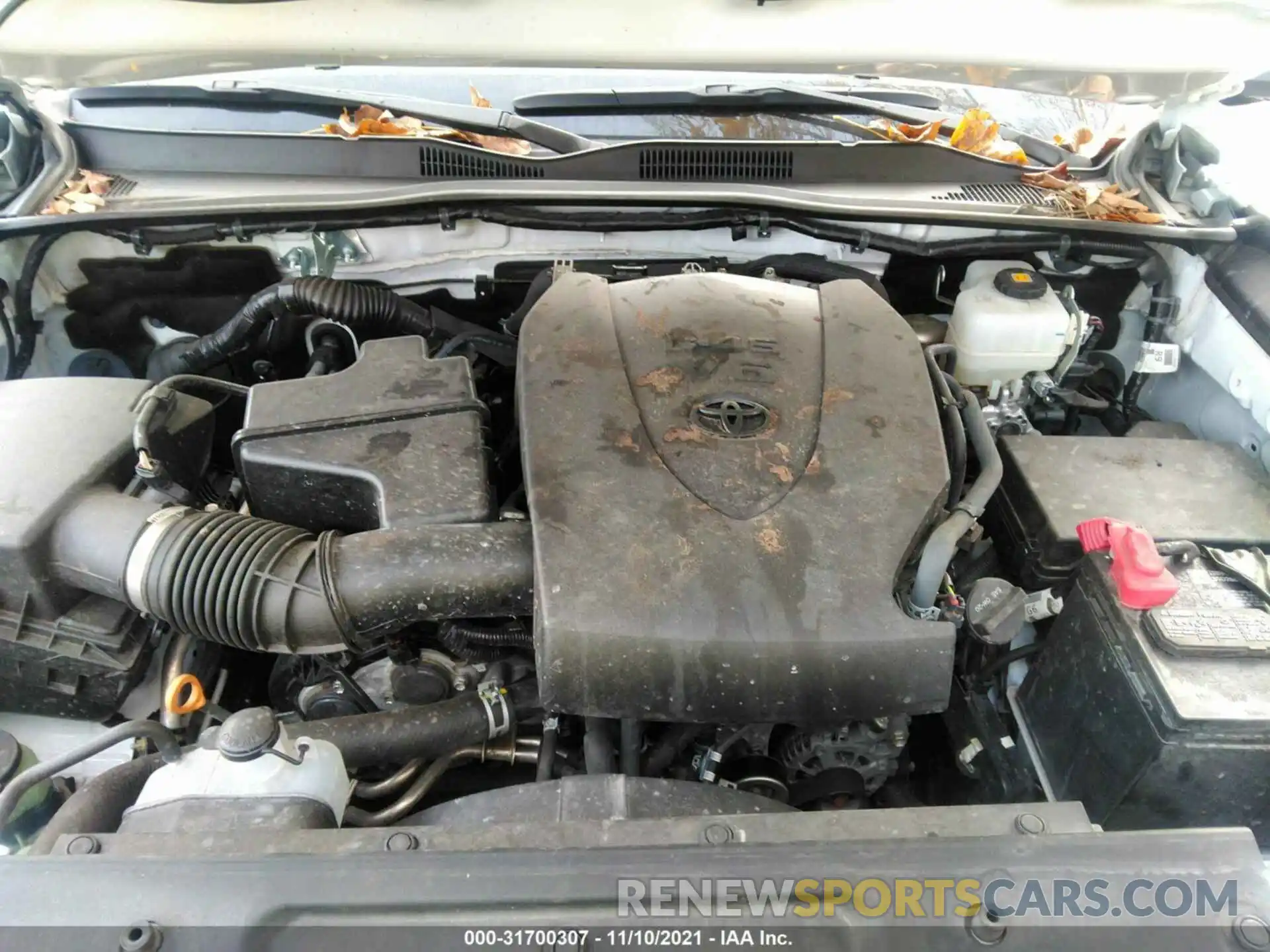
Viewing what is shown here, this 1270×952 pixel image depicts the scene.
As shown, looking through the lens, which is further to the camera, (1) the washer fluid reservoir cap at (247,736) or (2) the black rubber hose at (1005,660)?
(2) the black rubber hose at (1005,660)

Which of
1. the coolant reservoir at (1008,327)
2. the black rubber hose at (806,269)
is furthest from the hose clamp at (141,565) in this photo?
the coolant reservoir at (1008,327)

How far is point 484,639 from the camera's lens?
121 cm

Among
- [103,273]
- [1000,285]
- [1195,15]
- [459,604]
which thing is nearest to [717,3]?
[1000,285]

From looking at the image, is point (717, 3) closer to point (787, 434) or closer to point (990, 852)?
point (787, 434)

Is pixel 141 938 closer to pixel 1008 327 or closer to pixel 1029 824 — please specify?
pixel 1029 824

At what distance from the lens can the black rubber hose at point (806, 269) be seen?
5.37 ft

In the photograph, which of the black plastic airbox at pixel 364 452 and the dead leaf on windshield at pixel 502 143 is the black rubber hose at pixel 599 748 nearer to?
the black plastic airbox at pixel 364 452

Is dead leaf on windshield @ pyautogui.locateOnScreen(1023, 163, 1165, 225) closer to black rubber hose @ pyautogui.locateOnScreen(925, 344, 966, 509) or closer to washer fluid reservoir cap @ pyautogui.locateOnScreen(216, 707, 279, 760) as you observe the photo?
black rubber hose @ pyautogui.locateOnScreen(925, 344, 966, 509)

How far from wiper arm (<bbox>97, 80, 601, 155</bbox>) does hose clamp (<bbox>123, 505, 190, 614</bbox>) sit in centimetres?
110

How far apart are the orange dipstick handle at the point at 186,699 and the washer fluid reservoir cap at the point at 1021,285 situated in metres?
1.52

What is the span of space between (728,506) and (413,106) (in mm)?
1282

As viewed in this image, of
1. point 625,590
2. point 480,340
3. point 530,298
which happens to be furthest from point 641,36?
point 625,590

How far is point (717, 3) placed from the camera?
1.44 meters

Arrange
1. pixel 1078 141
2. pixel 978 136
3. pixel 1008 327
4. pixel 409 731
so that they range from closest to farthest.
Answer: pixel 409 731
pixel 1008 327
pixel 978 136
pixel 1078 141
